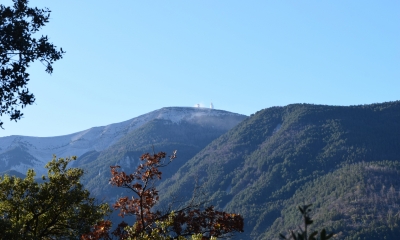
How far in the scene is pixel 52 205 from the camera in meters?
23.7

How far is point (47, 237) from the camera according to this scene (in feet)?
79.5

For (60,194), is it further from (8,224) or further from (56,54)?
(56,54)

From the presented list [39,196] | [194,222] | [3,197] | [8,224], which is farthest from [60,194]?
[194,222]

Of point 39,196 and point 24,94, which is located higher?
point 24,94

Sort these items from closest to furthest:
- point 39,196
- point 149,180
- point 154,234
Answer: point 154,234 < point 149,180 < point 39,196

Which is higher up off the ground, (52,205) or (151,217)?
(52,205)

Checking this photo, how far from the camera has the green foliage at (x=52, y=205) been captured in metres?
23.4

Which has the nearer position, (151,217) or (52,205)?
(151,217)

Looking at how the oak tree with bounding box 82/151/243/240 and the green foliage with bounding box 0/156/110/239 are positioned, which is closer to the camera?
the oak tree with bounding box 82/151/243/240

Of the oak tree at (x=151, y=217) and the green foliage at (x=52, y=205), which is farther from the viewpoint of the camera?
the green foliage at (x=52, y=205)

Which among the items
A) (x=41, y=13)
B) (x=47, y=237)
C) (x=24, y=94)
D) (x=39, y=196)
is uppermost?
(x=41, y=13)

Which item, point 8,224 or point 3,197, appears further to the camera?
point 3,197

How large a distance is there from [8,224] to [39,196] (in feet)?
12.3

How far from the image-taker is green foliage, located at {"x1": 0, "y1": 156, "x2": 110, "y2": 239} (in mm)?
23391
